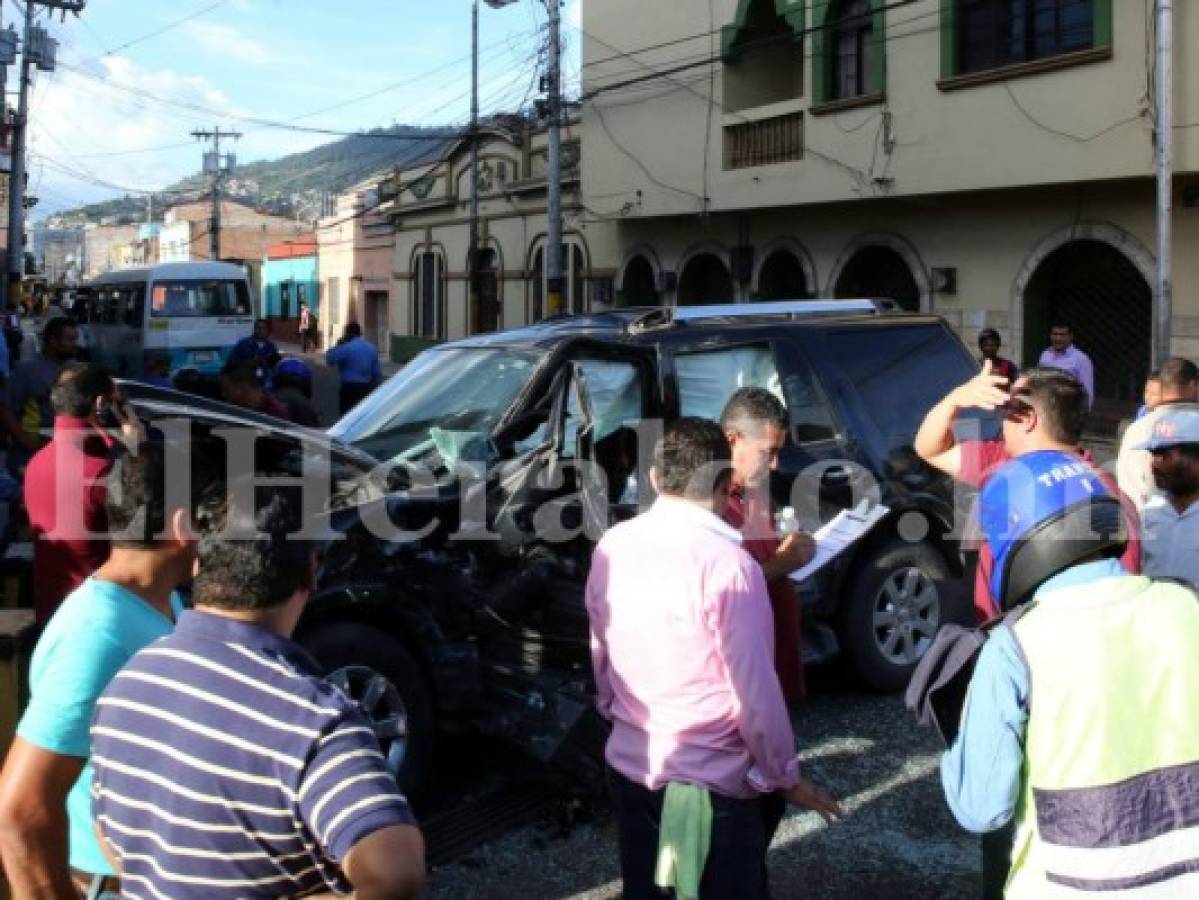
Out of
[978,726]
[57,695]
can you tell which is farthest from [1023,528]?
[57,695]

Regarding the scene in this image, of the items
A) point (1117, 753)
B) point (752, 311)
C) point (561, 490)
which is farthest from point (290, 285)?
point (1117, 753)

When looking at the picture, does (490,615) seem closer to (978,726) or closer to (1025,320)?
(978,726)

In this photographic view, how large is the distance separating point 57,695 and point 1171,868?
2106 millimetres

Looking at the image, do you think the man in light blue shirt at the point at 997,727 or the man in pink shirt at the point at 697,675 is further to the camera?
the man in pink shirt at the point at 697,675

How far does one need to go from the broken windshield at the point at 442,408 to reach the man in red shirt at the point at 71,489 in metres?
1.50

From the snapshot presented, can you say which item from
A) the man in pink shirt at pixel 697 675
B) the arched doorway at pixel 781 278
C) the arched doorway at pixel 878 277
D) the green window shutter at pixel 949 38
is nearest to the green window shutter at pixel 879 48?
the green window shutter at pixel 949 38

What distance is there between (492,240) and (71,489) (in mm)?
27929

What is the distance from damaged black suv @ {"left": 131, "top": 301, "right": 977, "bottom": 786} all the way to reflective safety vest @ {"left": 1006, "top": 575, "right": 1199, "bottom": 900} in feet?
8.47

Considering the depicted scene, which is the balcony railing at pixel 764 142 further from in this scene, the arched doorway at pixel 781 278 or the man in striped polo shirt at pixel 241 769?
the man in striped polo shirt at pixel 241 769

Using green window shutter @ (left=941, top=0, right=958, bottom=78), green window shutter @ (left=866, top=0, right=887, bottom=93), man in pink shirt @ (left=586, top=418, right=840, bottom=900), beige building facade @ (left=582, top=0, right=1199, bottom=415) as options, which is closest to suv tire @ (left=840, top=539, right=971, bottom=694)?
man in pink shirt @ (left=586, top=418, right=840, bottom=900)

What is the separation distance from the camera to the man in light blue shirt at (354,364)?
13477 mm

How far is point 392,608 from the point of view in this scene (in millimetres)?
4711

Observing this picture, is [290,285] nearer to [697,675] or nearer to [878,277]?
[878,277]

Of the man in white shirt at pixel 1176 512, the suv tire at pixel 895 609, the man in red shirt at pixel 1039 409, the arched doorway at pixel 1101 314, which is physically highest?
the arched doorway at pixel 1101 314
